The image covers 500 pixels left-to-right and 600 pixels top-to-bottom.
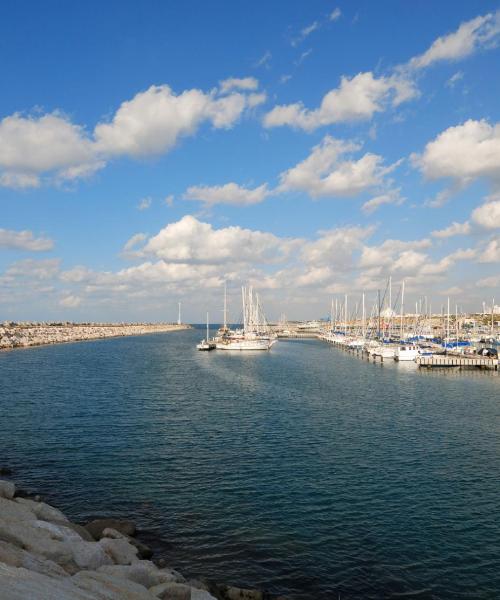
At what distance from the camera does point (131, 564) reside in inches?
599

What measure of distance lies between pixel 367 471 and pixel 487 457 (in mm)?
8628

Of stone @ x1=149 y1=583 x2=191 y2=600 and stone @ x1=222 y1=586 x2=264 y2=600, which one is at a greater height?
stone @ x1=149 y1=583 x2=191 y2=600

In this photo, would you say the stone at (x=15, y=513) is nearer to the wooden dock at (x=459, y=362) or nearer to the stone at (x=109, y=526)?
the stone at (x=109, y=526)

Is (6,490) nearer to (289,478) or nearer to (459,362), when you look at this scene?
(289,478)

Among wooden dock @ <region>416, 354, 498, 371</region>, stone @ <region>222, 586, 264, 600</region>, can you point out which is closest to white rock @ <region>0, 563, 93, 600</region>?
stone @ <region>222, 586, 264, 600</region>

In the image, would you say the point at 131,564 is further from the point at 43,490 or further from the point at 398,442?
the point at 398,442

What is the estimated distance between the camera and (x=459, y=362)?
87.4m

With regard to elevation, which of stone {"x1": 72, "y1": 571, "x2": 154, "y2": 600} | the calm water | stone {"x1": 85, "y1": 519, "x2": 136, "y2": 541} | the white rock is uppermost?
the white rock

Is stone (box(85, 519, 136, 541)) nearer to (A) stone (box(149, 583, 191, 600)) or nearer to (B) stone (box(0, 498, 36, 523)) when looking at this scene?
(B) stone (box(0, 498, 36, 523))

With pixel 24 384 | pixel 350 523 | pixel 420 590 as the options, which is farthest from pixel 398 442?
pixel 24 384

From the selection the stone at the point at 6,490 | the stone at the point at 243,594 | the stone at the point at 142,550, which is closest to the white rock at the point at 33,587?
the stone at the point at 243,594

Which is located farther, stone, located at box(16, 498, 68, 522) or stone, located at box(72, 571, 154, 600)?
stone, located at box(16, 498, 68, 522)

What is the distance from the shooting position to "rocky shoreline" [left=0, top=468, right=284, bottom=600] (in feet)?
34.3

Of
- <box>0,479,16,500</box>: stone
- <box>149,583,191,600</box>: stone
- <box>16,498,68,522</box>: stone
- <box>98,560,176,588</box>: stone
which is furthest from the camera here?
<box>0,479,16,500</box>: stone
